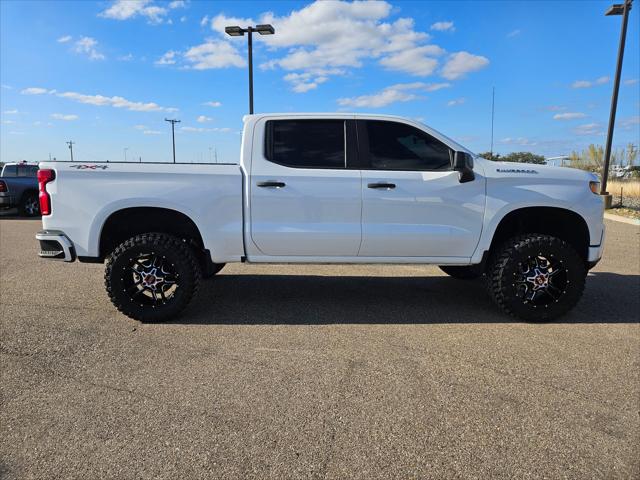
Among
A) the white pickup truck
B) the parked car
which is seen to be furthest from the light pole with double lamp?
the white pickup truck

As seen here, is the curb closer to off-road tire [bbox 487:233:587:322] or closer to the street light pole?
the street light pole

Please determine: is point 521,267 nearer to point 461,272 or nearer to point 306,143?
point 461,272

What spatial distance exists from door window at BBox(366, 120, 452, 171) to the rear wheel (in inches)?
514

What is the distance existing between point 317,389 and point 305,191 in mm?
1953

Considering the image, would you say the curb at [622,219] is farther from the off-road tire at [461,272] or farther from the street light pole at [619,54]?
the off-road tire at [461,272]

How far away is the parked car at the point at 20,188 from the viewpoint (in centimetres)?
1321

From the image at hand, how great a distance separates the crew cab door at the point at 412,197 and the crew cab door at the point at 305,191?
0.15 m

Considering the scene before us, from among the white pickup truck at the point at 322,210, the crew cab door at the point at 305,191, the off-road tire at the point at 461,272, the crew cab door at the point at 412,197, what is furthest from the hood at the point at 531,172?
the crew cab door at the point at 305,191

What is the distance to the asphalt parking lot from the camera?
2.27 metres

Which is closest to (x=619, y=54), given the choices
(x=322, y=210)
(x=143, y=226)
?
(x=322, y=210)

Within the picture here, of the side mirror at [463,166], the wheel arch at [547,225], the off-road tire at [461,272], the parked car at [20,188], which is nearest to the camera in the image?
the side mirror at [463,166]

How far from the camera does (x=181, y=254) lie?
422 centimetres

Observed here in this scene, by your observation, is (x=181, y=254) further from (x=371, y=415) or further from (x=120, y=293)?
(x=371, y=415)

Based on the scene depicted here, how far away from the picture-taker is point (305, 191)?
4250mm
